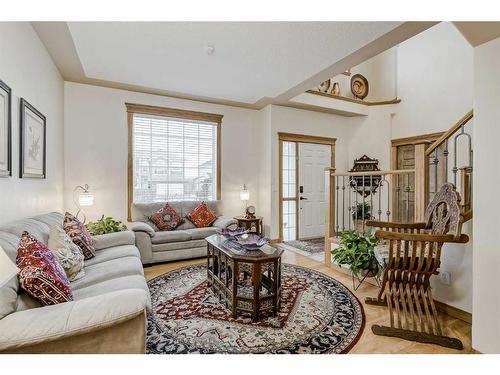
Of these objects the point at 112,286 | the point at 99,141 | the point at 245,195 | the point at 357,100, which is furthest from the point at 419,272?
the point at 99,141

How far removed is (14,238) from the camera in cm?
160

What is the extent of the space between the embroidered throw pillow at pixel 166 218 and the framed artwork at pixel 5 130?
6.88ft

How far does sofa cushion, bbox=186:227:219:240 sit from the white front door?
7.11ft

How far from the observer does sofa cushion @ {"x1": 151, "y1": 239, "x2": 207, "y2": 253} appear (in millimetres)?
3584

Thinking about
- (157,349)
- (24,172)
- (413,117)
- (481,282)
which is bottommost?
(157,349)

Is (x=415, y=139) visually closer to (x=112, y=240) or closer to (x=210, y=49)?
(x=210, y=49)

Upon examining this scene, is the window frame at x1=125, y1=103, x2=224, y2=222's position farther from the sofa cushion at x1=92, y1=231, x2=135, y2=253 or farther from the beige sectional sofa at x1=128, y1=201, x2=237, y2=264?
the sofa cushion at x1=92, y1=231, x2=135, y2=253

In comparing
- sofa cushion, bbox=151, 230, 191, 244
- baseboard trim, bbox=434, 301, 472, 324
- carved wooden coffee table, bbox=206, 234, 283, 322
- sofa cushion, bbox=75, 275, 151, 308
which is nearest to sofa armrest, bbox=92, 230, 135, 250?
sofa cushion, bbox=151, 230, 191, 244

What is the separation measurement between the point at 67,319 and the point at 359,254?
2.43 metres

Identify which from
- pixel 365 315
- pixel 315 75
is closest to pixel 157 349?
pixel 365 315

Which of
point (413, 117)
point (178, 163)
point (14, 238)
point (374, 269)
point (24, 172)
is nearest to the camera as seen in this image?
point (14, 238)

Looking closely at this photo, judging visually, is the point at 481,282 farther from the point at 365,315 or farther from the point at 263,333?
the point at 263,333

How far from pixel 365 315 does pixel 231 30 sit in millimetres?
2917

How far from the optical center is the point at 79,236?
245cm
